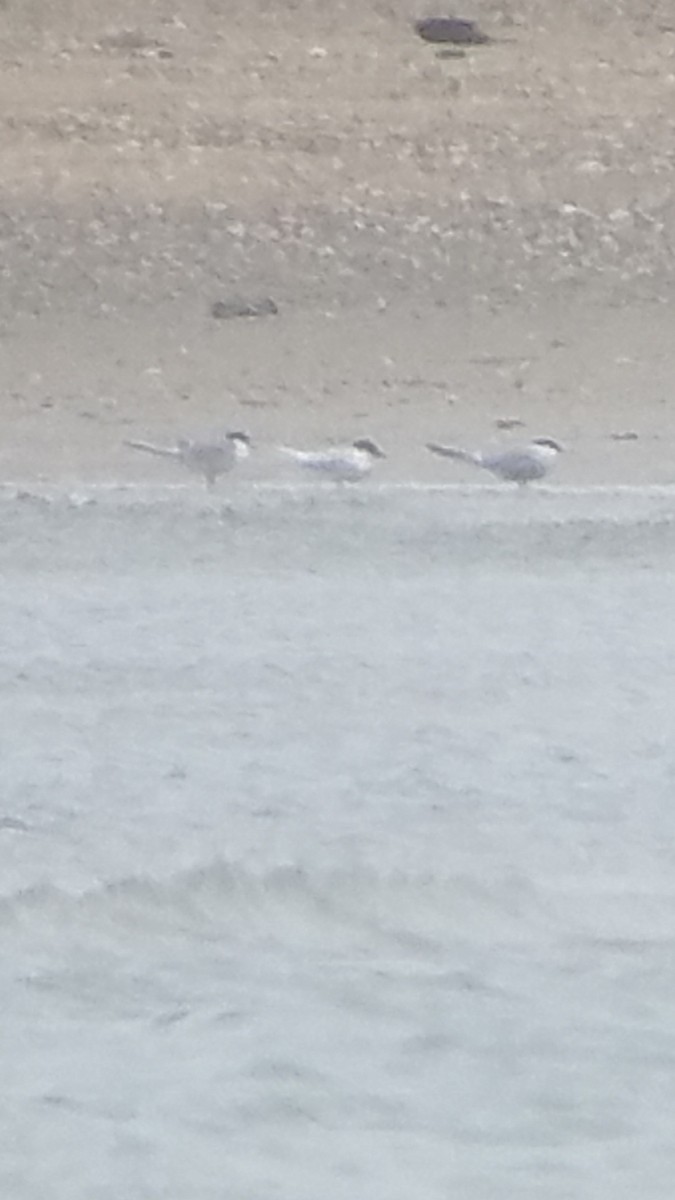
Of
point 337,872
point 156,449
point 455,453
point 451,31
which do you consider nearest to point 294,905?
point 337,872

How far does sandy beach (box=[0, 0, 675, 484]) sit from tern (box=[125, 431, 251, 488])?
0.08m

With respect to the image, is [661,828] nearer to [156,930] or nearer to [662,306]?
[156,930]

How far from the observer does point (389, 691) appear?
8.79 feet

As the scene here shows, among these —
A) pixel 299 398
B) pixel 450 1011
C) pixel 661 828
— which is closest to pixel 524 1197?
pixel 450 1011

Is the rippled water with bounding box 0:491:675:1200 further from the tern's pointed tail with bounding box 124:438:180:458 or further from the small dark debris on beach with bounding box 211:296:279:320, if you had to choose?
the small dark debris on beach with bounding box 211:296:279:320

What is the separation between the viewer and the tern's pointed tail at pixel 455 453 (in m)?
4.53

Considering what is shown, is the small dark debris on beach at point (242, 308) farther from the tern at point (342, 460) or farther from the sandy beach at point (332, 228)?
the tern at point (342, 460)

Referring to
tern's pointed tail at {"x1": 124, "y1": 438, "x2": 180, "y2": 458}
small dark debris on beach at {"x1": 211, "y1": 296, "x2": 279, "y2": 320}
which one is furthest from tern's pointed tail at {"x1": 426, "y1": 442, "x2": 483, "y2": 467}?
small dark debris on beach at {"x1": 211, "y1": 296, "x2": 279, "y2": 320}

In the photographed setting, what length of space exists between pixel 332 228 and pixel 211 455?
1.37m

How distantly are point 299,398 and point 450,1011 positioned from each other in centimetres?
338

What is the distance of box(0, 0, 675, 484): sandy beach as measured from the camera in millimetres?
5102

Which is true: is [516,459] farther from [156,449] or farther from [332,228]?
[332,228]

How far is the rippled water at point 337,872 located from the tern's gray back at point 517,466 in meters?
0.86

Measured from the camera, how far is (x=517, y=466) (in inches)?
173
